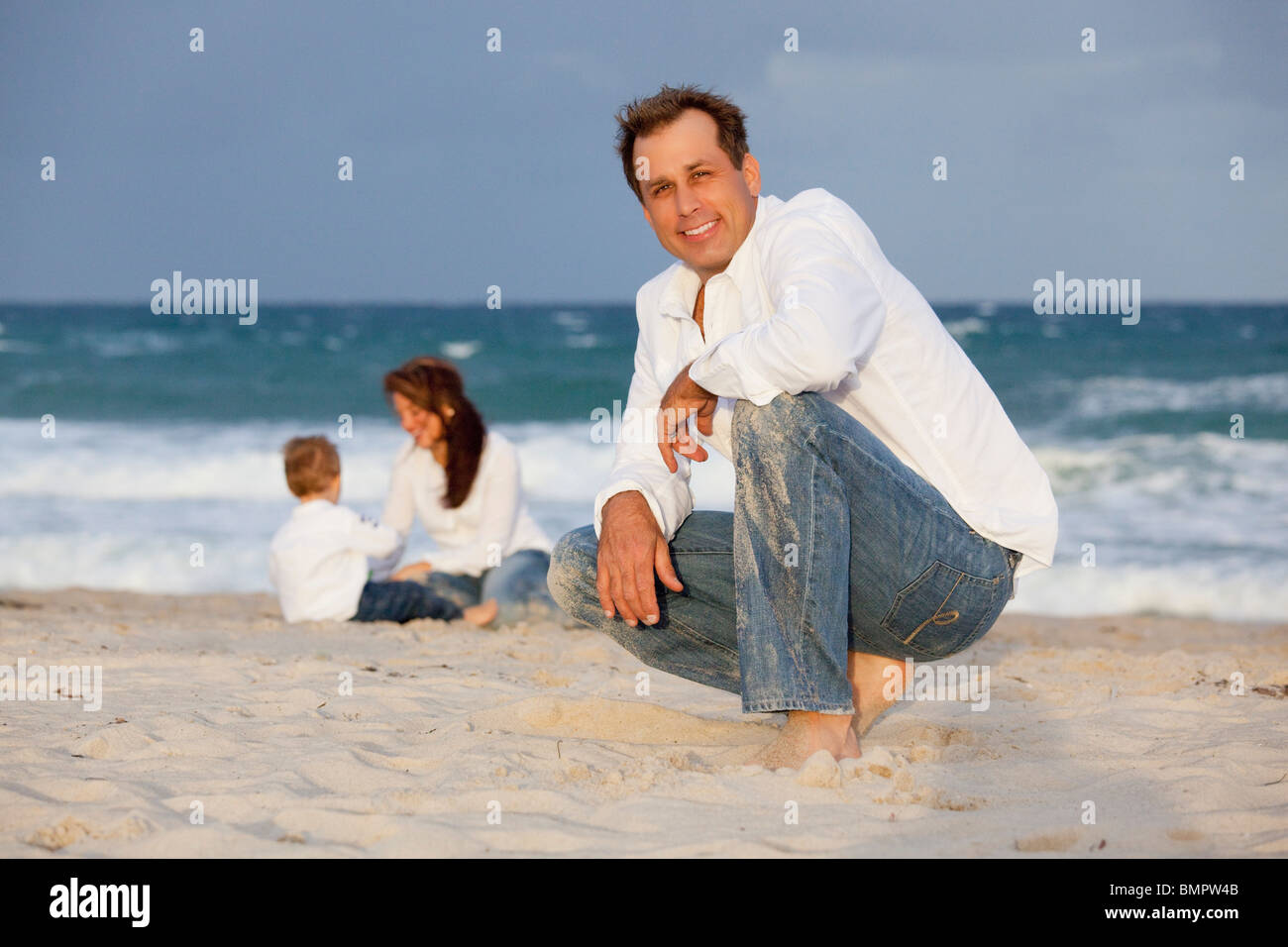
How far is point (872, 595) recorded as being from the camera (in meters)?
2.59

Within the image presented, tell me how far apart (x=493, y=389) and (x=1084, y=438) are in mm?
9163

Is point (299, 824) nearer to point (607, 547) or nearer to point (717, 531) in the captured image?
point (607, 547)

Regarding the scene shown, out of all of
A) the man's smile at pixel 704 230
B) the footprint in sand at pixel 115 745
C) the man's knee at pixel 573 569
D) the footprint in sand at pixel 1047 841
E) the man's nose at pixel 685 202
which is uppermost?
the man's nose at pixel 685 202

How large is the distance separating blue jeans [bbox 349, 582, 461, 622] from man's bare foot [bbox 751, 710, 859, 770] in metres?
3.11

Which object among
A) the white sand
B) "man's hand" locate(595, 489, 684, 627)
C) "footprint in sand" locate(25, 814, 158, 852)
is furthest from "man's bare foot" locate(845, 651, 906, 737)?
"footprint in sand" locate(25, 814, 158, 852)

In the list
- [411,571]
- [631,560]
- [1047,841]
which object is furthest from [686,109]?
[411,571]

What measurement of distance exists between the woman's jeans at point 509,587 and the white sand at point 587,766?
1.09 metres

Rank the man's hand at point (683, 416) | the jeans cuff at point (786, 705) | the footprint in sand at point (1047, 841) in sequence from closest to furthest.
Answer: the footprint in sand at point (1047, 841) < the jeans cuff at point (786, 705) < the man's hand at point (683, 416)

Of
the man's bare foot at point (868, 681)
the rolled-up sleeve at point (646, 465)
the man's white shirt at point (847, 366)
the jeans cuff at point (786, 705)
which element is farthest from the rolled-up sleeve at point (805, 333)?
the man's bare foot at point (868, 681)

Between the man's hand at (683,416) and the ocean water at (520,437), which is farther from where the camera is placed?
the ocean water at (520,437)

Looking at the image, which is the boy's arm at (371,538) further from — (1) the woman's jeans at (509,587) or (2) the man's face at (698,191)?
(2) the man's face at (698,191)

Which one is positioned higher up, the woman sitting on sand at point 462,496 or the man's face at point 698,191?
the man's face at point 698,191

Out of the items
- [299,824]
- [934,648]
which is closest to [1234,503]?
[934,648]

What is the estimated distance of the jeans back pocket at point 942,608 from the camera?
8.38 ft
